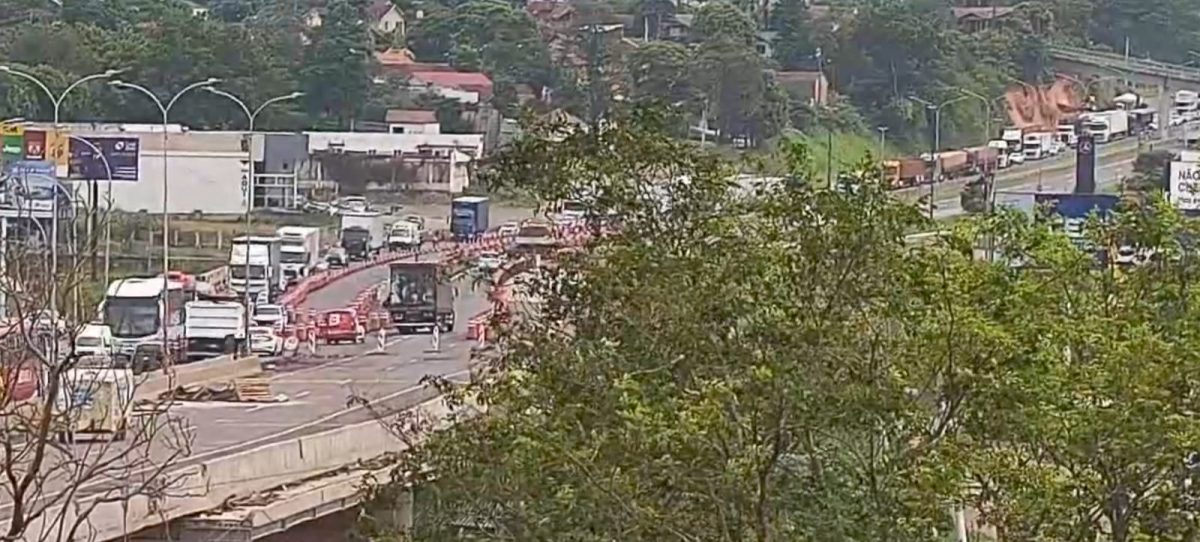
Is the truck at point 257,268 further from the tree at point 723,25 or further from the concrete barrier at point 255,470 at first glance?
the tree at point 723,25

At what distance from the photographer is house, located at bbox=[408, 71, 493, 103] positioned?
4756cm

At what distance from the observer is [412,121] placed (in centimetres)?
4659

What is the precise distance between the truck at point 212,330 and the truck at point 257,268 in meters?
3.91

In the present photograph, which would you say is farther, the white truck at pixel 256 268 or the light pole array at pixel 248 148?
the white truck at pixel 256 268

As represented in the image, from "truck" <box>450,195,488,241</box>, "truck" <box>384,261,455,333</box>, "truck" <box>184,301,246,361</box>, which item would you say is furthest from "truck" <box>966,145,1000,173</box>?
"truck" <box>184,301,246,361</box>

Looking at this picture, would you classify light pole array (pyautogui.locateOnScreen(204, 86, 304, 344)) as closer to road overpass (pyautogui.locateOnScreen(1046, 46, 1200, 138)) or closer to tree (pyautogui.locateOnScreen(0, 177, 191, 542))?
tree (pyautogui.locateOnScreen(0, 177, 191, 542))

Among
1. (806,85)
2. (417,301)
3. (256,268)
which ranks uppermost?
(806,85)

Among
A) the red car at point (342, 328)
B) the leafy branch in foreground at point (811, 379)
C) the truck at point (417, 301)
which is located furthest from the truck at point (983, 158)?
the leafy branch in foreground at point (811, 379)

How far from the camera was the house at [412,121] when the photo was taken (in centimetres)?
4447

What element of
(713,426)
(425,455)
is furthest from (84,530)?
(713,426)

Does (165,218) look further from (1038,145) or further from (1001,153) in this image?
(1038,145)

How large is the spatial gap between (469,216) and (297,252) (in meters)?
4.00

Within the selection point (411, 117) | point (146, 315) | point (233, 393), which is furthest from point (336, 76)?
point (233, 393)

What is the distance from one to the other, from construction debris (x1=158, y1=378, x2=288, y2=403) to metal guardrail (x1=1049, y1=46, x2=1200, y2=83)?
35.9 m
